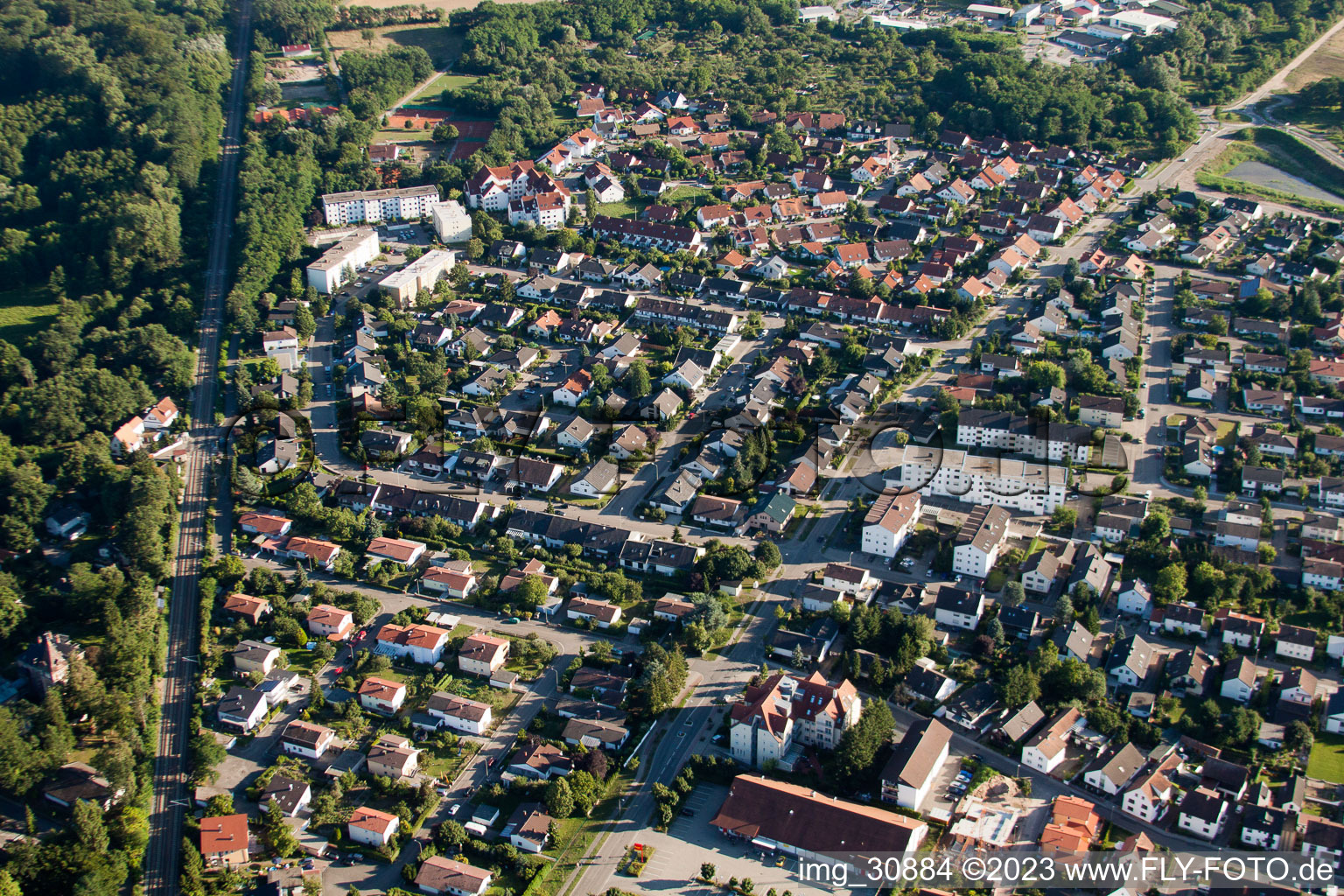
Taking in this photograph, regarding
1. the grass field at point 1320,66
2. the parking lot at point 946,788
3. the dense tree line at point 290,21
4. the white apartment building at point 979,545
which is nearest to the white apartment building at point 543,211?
the white apartment building at point 979,545

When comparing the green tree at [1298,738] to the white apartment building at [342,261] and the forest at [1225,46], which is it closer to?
the white apartment building at [342,261]

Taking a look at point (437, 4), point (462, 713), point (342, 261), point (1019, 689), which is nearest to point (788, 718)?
point (1019, 689)

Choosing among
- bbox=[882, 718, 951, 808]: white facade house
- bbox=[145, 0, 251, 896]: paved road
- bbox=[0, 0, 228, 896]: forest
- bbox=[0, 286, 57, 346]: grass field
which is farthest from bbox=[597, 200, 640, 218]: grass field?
bbox=[882, 718, 951, 808]: white facade house

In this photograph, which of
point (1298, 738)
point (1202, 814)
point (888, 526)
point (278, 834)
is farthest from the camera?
point (888, 526)

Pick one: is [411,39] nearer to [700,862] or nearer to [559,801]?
[559,801]

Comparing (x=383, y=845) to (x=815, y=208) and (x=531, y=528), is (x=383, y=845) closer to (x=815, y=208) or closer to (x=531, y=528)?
(x=531, y=528)

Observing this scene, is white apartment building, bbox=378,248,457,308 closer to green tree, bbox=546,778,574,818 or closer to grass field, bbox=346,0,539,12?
green tree, bbox=546,778,574,818
